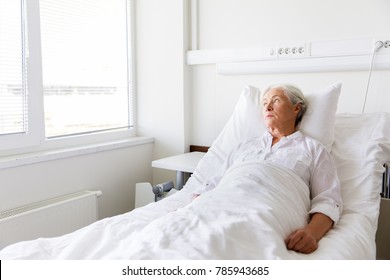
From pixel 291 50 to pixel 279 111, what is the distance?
659 mm

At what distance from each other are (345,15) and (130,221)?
1.63m

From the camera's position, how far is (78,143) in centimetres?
260

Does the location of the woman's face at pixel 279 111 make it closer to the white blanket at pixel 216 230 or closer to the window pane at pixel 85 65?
the white blanket at pixel 216 230

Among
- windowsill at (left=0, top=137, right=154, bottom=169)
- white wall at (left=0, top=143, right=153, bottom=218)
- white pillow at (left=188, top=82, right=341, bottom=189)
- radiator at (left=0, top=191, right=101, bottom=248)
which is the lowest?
radiator at (left=0, top=191, right=101, bottom=248)

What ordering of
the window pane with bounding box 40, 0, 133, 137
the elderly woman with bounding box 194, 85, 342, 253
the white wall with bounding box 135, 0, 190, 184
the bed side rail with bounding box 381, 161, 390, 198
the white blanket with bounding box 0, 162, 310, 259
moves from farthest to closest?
the white wall with bounding box 135, 0, 190, 184 < the window pane with bounding box 40, 0, 133, 137 < the bed side rail with bounding box 381, 161, 390, 198 < the elderly woman with bounding box 194, 85, 342, 253 < the white blanket with bounding box 0, 162, 310, 259

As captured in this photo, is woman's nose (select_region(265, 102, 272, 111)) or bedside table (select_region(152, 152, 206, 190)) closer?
woman's nose (select_region(265, 102, 272, 111))

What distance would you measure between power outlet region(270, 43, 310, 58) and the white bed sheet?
659mm

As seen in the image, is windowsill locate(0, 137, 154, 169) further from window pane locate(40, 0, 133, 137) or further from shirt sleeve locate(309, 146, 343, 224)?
shirt sleeve locate(309, 146, 343, 224)

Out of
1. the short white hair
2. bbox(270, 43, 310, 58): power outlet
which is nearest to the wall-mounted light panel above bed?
A: bbox(270, 43, 310, 58): power outlet

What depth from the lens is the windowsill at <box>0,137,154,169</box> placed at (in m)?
2.10

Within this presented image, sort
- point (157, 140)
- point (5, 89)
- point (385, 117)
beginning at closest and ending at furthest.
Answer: point (385, 117)
point (5, 89)
point (157, 140)

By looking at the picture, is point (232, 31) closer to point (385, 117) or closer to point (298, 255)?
point (385, 117)

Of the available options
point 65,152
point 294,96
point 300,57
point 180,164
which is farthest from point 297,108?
point 65,152

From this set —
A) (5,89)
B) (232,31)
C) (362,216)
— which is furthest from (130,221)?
(232,31)
